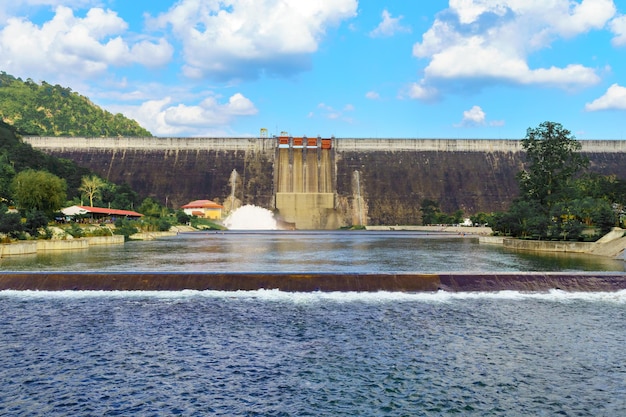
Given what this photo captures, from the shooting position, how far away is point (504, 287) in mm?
25766

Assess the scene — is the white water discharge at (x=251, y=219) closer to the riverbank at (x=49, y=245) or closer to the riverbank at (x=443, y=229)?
the riverbank at (x=443, y=229)

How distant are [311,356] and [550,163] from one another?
4866 cm

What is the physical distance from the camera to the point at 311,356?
15.7 meters

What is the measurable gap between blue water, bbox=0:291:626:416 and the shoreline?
6.28 feet

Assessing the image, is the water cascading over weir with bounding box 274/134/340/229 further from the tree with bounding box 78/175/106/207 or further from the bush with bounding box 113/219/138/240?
the bush with bounding box 113/219/138/240

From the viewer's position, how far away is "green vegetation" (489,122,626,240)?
49.0 meters

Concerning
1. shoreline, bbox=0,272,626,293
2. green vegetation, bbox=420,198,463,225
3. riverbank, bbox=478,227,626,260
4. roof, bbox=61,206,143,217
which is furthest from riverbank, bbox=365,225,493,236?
shoreline, bbox=0,272,626,293

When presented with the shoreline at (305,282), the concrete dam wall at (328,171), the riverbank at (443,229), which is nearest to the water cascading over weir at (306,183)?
the concrete dam wall at (328,171)

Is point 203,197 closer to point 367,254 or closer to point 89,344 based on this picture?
point 367,254

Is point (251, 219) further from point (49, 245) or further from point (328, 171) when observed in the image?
point (49, 245)

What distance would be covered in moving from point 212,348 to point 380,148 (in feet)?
338

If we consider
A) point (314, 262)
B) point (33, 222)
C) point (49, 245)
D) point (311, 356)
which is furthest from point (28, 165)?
point (311, 356)

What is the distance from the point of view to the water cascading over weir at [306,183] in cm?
10612

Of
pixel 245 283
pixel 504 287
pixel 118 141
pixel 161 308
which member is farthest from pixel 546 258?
pixel 118 141
